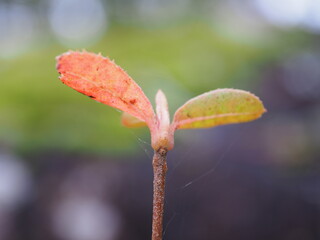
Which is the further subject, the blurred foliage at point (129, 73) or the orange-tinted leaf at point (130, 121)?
the blurred foliage at point (129, 73)

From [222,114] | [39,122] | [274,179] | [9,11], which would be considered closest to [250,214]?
[274,179]

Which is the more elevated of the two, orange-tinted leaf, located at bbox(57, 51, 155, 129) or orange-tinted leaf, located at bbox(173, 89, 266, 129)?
orange-tinted leaf, located at bbox(57, 51, 155, 129)

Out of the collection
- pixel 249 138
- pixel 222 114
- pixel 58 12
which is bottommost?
pixel 249 138

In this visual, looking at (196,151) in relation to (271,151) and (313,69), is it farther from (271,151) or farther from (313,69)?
(313,69)

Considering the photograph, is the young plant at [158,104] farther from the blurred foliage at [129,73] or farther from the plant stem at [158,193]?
the blurred foliage at [129,73]

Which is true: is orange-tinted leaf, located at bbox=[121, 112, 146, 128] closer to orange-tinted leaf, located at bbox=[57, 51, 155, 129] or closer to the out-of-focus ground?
orange-tinted leaf, located at bbox=[57, 51, 155, 129]

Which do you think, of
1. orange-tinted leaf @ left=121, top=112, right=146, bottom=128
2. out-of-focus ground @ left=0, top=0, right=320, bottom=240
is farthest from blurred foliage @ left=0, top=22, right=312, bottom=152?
orange-tinted leaf @ left=121, top=112, right=146, bottom=128

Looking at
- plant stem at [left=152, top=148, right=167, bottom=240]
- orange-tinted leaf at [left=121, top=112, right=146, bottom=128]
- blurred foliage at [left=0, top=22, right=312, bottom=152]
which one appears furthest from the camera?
blurred foliage at [left=0, top=22, right=312, bottom=152]

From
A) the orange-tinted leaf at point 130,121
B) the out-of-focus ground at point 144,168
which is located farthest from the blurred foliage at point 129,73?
the orange-tinted leaf at point 130,121
